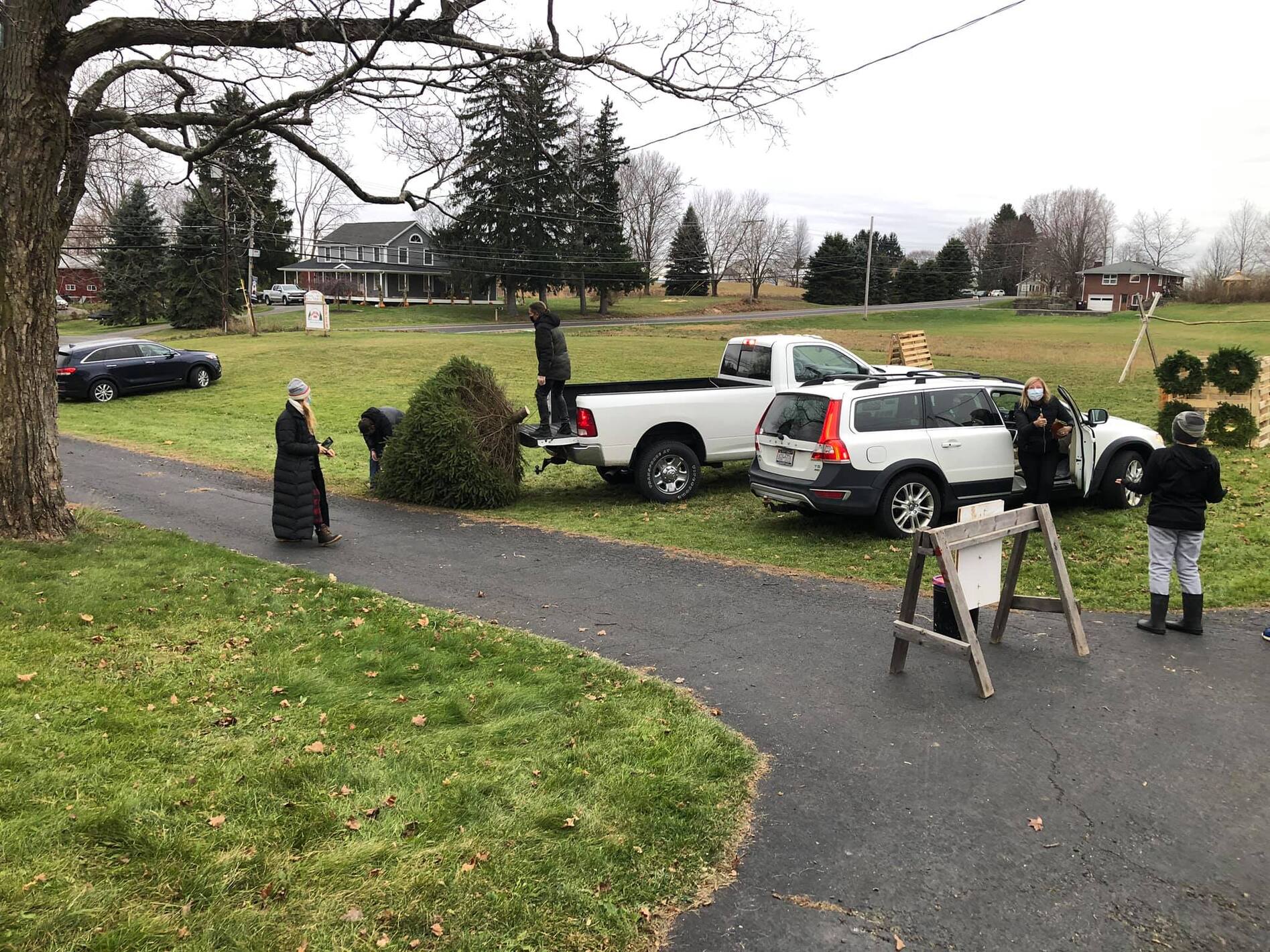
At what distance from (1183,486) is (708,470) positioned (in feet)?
27.5

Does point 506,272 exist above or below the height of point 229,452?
above

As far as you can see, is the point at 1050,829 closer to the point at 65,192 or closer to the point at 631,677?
the point at 631,677

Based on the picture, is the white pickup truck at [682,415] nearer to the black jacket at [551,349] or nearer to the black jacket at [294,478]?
the black jacket at [551,349]

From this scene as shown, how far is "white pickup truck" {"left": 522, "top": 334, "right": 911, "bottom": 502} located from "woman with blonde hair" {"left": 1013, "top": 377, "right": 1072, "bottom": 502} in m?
2.27

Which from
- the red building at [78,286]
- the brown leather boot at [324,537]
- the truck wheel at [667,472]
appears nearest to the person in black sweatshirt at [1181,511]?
the truck wheel at [667,472]

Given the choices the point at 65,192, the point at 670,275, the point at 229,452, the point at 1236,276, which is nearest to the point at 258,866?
the point at 65,192

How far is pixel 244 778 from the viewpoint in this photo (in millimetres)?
4102

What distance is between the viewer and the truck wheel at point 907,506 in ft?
31.9

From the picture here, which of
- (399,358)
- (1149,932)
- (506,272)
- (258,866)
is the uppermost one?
(506,272)

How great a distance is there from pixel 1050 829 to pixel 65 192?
9.43 metres

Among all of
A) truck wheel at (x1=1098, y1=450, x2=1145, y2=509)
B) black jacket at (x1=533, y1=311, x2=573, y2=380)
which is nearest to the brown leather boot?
black jacket at (x1=533, y1=311, x2=573, y2=380)

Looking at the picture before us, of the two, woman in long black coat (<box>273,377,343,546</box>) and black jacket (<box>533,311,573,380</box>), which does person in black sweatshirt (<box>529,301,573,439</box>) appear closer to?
black jacket (<box>533,311,573,380</box>)

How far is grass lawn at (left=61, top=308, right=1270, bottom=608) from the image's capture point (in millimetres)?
9141

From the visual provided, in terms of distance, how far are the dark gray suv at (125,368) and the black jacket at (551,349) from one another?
1734 cm
